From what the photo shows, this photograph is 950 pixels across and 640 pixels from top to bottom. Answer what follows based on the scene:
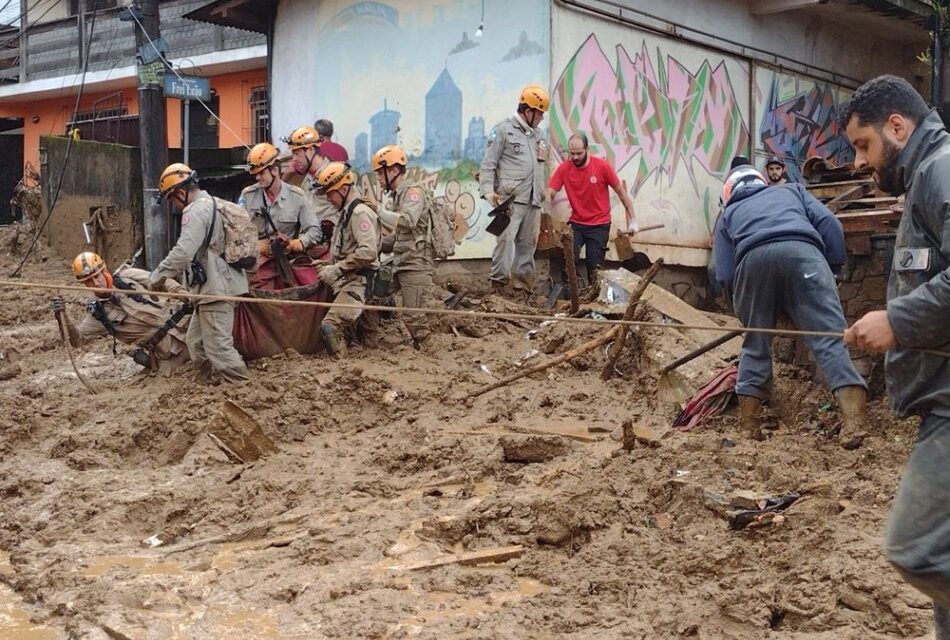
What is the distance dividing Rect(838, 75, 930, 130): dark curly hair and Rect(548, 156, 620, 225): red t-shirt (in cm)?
834

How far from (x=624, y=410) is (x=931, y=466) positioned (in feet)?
17.6

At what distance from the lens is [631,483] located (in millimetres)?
6277

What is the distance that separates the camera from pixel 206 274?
9383mm

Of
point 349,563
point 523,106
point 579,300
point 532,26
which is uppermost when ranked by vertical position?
point 532,26

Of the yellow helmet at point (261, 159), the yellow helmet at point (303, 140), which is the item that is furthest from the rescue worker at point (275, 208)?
the yellow helmet at point (303, 140)

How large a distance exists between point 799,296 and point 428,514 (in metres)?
2.52

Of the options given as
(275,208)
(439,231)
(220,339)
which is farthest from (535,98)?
(220,339)

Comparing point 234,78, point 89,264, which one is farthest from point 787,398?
point 234,78

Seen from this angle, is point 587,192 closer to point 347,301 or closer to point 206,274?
point 347,301

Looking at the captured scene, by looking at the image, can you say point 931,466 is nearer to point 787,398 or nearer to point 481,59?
point 787,398

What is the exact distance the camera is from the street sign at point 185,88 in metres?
11.9

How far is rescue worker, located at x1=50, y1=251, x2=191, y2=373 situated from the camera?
31.8 ft

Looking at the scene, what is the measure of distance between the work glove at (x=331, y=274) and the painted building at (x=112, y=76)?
1123 cm

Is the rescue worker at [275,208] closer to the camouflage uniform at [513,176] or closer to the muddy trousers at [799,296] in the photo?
the camouflage uniform at [513,176]
